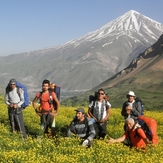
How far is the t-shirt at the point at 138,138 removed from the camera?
9762 mm

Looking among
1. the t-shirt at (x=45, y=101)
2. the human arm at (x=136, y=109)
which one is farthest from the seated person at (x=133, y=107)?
the t-shirt at (x=45, y=101)

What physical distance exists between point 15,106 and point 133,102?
16.3ft

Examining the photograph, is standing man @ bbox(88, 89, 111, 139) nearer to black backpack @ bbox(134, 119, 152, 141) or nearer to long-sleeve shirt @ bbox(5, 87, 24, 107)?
black backpack @ bbox(134, 119, 152, 141)

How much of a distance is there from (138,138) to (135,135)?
0.17 meters

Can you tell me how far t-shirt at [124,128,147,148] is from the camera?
384 inches

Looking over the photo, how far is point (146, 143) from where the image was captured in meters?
10.0

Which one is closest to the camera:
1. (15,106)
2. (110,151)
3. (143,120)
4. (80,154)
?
(80,154)

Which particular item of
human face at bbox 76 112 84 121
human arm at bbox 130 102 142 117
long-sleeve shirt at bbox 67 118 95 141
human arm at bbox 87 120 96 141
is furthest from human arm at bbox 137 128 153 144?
human arm at bbox 130 102 142 117

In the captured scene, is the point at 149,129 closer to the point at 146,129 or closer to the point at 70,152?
the point at 146,129

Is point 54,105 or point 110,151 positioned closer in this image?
point 110,151

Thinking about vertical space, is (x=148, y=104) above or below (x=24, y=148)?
below

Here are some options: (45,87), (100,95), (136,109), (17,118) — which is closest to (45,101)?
(45,87)

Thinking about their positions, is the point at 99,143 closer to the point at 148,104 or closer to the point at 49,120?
the point at 49,120

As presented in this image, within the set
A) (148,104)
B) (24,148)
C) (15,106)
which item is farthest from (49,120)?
(148,104)
